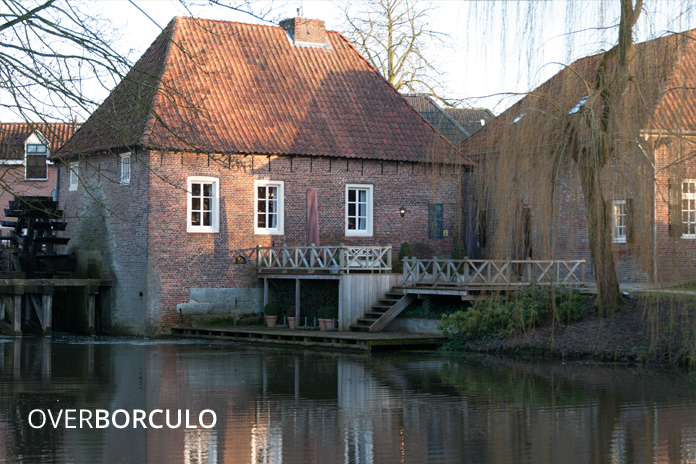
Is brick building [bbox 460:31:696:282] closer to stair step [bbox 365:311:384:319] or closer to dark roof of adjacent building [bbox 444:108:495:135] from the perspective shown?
dark roof of adjacent building [bbox 444:108:495:135]

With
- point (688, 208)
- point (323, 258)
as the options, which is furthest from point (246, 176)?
point (688, 208)

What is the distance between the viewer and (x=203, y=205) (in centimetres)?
2183

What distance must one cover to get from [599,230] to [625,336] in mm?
2274

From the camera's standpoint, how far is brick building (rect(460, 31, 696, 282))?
39.1ft

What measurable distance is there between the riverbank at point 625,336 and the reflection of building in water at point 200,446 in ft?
24.5

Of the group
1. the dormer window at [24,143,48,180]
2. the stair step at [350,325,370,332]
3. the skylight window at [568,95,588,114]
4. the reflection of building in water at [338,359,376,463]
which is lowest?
the reflection of building in water at [338,359,376,463]

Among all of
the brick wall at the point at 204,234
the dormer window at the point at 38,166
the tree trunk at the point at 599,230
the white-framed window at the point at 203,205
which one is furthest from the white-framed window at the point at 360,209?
the dormer window at the point at 38,166

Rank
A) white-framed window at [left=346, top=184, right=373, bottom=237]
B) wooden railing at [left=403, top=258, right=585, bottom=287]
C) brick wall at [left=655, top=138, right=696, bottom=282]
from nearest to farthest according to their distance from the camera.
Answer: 1. brick wall at [left=655, top=138, right=696, bottom=282]
2. wooden railing at [left=403, top=258, right=585, bottom=287]
3. white-framed window at [left=346, top=184, right=373, bottom=237]

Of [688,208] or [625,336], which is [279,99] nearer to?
[625,336]

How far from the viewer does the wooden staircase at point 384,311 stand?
19.2 metres

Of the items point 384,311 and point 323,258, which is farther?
point 323,258

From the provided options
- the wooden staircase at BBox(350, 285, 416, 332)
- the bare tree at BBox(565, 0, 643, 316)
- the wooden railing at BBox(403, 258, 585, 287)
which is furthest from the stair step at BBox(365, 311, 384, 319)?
the bare tree at BBox(565, 0, 643, 316)

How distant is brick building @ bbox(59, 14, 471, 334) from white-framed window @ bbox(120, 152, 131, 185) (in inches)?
2.0

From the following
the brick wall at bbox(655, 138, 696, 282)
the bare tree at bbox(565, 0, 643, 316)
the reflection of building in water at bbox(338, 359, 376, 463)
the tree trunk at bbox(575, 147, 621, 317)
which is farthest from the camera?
the tree trunk at bbox(575, 147, 621, 317)
